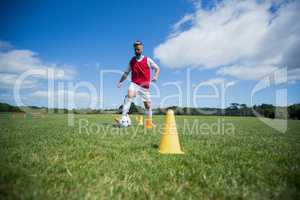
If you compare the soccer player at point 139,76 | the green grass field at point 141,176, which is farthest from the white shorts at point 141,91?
the green grass field at point 141,176

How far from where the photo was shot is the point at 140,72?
6973 millimetres

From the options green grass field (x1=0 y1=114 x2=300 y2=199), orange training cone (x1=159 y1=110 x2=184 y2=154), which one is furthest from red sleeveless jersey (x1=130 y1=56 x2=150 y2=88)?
green grass field (x1=0 y1=114 x2=300 y2=199)

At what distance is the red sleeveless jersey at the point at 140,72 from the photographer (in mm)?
6937

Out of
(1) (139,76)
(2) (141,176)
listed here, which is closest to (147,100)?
(1) (139,76)

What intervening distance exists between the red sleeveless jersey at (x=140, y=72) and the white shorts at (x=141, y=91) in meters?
0.11

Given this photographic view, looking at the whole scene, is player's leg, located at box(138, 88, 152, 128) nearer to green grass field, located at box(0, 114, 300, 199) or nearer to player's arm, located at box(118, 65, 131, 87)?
player's arm, located at box(118, 65, 131, 87)

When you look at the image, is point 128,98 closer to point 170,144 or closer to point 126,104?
point 126,104

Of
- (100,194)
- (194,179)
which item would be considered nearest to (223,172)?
(194,179)

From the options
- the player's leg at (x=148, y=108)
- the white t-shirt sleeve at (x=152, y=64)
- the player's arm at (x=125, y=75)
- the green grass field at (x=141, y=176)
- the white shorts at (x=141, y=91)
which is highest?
the white t-shirt sleeve at (x=152, y=64)

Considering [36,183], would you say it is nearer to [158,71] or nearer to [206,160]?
[206,160]

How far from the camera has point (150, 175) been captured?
203 cm

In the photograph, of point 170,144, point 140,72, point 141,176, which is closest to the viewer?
point 141,176

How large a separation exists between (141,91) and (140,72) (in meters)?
0.65

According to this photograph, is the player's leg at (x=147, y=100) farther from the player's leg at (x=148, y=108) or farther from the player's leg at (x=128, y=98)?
the player's leg at (x=128, y=98)
